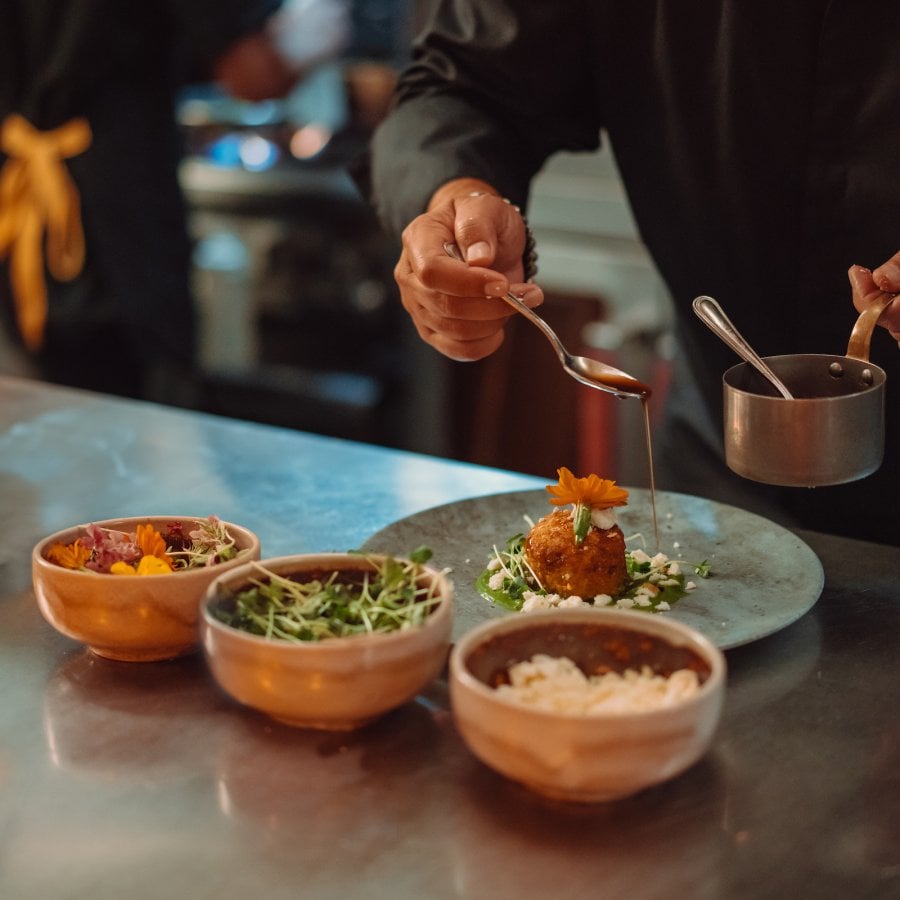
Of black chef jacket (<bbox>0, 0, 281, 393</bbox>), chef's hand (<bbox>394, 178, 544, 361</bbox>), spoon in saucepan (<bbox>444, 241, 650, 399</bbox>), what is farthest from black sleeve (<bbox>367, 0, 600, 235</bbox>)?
black chef jacket (<bbox>0, 0, 281, 393</bbox>)

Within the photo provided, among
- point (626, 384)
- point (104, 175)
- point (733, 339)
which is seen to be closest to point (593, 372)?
point (626, 384)

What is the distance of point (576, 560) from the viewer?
1299mm

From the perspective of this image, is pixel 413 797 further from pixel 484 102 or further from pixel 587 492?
pixel 484 102

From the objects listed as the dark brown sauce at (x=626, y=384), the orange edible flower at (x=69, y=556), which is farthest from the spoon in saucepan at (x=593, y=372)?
the orange edible flower at (x=69, y=556)

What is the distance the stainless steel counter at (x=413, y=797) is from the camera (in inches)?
35.8

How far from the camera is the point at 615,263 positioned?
3.41 meters

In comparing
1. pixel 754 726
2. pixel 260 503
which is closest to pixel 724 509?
pixel 754 726

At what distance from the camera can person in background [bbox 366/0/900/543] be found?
1623mm

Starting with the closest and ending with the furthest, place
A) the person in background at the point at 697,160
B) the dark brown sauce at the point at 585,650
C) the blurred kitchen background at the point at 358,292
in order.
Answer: the dark brown sauce at the point at 585,650, the person in background at the point at 697,160, the blurred kitchen background at the point at 358,292

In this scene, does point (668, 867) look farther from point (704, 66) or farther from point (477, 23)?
point (477, 23)

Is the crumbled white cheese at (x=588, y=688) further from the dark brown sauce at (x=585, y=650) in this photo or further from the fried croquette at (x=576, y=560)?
the fried croquette at (x=576, y=560)

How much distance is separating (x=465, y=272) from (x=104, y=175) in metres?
1.90

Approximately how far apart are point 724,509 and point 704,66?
2.08 ft

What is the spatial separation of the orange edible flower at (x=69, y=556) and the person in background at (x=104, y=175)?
80.6 inches
